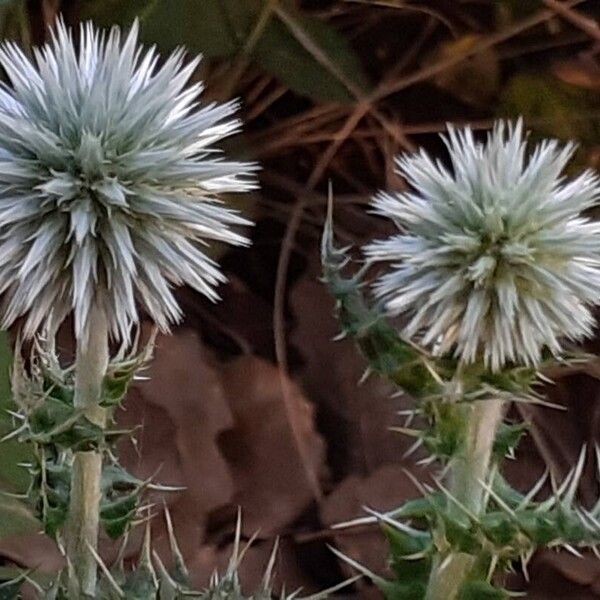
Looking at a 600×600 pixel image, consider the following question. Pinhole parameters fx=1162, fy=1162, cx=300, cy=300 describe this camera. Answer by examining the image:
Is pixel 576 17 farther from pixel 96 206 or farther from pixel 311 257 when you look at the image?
pixel 96 206

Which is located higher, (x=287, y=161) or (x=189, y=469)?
(x=287, y=161)

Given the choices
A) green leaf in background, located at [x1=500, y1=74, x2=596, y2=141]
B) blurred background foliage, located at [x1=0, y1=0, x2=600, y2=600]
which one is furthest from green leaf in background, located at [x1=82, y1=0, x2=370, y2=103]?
green leaf in background, located at [x1=500, y1=74, x2=596, y2=141]

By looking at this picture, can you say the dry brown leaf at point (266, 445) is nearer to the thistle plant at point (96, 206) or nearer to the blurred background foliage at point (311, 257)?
the blurred background foliage at point (311, 257)

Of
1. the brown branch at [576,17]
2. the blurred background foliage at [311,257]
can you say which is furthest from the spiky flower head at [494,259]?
the brown branch at [576,17]

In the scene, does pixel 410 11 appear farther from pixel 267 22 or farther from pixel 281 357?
pixel 281 357

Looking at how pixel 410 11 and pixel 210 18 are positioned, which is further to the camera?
pixel 410 11

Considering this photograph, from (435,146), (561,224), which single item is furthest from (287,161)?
(561,224)
